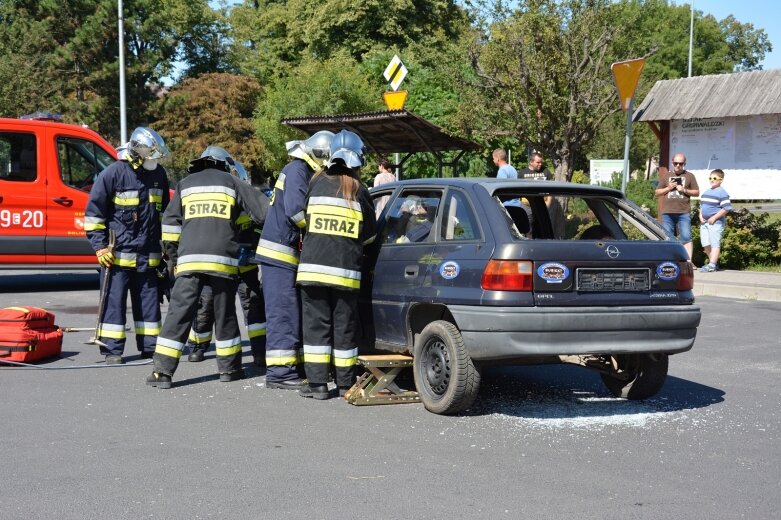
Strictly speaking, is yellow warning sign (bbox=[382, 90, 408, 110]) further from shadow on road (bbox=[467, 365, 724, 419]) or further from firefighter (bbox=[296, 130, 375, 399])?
firefighter (bbox=[296, 130, 375, 399])

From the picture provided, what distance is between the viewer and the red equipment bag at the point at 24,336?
306 inches

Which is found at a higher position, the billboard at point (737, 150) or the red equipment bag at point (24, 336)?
the billboard at point (737, 150)

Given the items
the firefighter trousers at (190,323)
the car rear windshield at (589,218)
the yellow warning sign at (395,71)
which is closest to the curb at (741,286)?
the yellow warning sign at (395,71)

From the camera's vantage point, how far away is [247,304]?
793cm

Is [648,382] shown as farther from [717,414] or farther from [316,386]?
[316,386]

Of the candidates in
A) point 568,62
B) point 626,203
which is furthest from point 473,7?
point 626,203

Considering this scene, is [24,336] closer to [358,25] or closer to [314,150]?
[314,150]

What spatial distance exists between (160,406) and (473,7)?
16.7m

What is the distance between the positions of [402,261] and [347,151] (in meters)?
0.88

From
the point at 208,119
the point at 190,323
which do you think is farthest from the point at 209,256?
the point at 208,119

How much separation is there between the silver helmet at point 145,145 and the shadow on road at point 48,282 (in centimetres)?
644

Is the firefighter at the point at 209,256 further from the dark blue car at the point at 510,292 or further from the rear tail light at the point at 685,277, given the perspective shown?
the rear tail light at the point at 685,277

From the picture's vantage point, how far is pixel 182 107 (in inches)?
1919

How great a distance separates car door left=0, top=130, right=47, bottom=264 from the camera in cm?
1226
